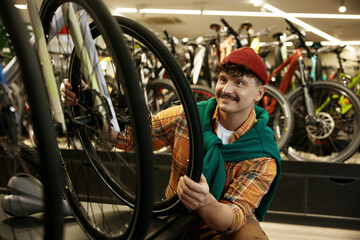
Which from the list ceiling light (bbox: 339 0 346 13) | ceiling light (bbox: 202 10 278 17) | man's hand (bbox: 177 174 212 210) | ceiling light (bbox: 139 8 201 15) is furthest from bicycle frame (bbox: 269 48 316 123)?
ceiling light (bbox: 139 8 201 15)

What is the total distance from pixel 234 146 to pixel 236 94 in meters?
0.17

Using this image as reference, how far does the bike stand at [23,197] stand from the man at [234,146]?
30cm

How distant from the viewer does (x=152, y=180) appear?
0.70 m

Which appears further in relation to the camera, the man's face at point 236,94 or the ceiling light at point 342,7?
the ceiling light at point 342,7

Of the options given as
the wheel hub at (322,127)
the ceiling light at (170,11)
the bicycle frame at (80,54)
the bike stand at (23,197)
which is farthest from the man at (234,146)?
the ceiling light at (170,11)

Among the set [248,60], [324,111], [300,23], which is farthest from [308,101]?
[300,23]

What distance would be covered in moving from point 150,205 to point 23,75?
1.17ft

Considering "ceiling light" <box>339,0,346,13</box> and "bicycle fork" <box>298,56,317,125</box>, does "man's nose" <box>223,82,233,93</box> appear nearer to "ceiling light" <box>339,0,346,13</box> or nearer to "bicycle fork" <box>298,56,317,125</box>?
"bicycle fork" <box>298,56,317,125</box>

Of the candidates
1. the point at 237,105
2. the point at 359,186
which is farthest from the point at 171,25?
the point at 237,105

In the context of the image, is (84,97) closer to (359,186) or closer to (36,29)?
(36,29)

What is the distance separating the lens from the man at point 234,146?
104cm

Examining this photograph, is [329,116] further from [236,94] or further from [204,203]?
[204,203]

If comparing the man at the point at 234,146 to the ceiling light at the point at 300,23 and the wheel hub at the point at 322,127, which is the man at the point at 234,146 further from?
the ceiling light at the point at 300,23

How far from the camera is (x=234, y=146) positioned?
1114mm
